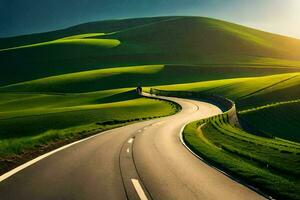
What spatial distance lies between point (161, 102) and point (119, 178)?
187ft

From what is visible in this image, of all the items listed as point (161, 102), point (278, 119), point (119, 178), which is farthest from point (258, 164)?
point (161, 102)

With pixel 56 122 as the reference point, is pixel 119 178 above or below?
above

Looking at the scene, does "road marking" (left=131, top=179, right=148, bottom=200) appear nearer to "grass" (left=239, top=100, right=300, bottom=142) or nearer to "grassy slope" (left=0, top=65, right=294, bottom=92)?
"grass" (left=239, top=100, right=300, bottom=142)

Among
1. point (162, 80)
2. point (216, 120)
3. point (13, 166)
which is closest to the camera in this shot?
point (13, 166)

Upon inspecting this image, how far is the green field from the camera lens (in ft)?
65.9

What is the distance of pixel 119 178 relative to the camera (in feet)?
45.4

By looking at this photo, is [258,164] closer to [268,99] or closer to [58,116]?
[58,116]

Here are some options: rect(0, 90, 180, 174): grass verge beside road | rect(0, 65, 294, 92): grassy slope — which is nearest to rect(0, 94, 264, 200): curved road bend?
rect(0, 90, 180, 174): grass verge beside road

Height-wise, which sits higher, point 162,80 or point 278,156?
point 278,156

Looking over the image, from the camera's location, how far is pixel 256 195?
12070mm

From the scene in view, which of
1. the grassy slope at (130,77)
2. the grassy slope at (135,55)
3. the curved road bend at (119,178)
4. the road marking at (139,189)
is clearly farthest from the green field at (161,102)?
the road marking at (139,189)

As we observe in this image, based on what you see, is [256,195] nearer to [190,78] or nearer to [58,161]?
[58,161]

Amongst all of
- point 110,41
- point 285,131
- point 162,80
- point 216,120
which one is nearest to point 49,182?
point 216,120

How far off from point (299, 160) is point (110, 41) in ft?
598
